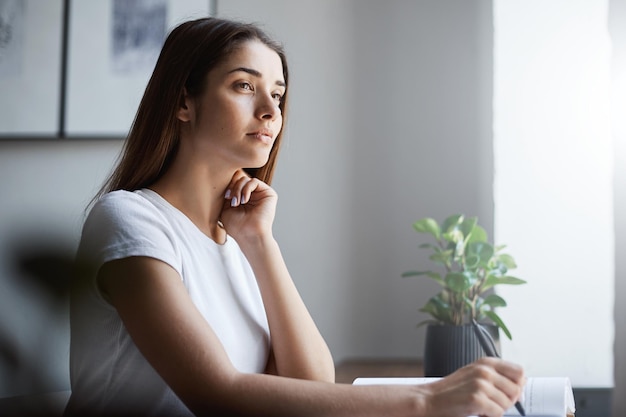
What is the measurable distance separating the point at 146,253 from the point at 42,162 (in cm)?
163

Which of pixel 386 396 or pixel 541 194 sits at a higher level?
pixel 541 194

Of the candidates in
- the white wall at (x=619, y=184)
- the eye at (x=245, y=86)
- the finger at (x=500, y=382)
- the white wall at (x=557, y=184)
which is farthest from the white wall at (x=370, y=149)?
the finger at (x=500, y=382)

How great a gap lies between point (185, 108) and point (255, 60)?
0.11m

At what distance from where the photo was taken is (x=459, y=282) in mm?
1592

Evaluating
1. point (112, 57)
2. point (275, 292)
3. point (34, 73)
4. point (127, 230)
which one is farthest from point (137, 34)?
point (127, 230)

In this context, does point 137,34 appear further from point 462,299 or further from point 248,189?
point 248,189

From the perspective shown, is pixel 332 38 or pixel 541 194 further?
pixel 332 38

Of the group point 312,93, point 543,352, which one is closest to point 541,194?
point 543,352

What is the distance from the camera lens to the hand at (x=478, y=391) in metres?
0.66

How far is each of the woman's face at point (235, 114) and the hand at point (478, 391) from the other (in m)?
0.42

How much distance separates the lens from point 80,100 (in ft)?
7.34

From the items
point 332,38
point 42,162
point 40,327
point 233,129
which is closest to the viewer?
point 40,327

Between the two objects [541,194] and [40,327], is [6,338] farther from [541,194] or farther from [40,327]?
[541,194]

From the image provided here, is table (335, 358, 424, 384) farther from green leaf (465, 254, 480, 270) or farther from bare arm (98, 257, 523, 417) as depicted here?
bare arm (98, 257, 523, 417)
